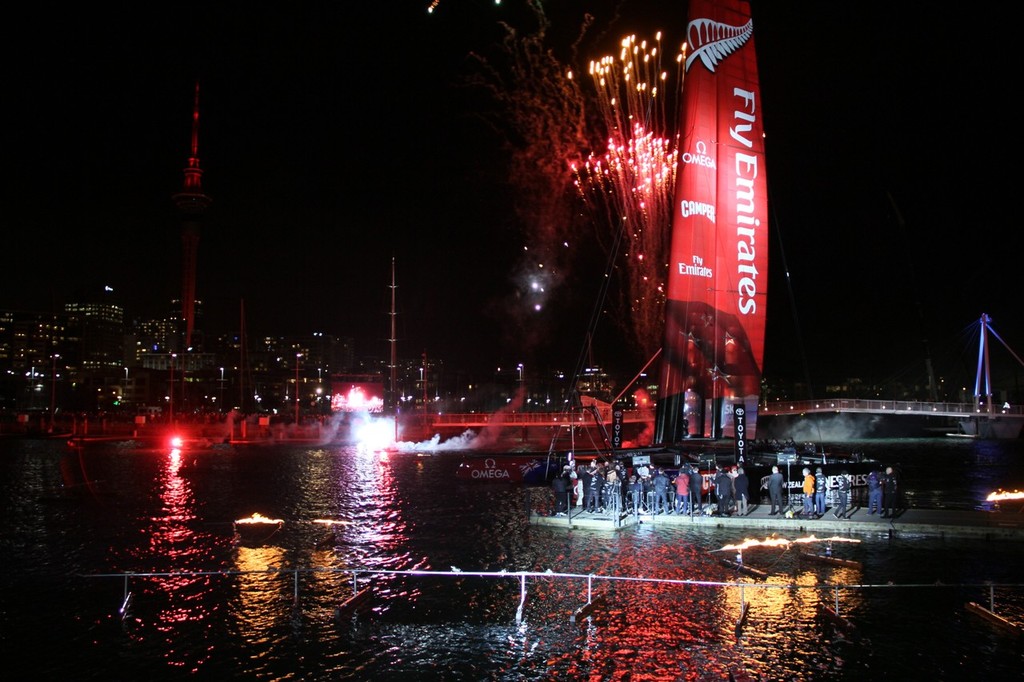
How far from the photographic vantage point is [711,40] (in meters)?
27.3

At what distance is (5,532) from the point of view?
71.4ft

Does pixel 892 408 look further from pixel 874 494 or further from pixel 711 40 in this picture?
pixel 874 494

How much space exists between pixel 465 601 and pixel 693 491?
33.4 feet

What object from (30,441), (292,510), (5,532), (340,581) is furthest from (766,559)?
(30,441)

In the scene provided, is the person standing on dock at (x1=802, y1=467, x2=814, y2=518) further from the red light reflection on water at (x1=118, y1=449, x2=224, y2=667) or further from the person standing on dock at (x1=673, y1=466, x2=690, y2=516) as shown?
the red light reflection on water at (x1=118, y1=449, x2=224, y2=667)

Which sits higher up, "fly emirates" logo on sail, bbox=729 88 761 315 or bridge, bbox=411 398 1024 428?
"fly emirates" logo on sail, bbox=729 88 761 315

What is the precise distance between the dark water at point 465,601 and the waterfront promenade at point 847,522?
0.58m

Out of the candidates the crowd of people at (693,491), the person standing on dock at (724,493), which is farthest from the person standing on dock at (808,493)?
the person standing on dock at (724,493)

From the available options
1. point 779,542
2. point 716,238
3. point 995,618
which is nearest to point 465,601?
point 779,542

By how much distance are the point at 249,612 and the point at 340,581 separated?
7.91 feet

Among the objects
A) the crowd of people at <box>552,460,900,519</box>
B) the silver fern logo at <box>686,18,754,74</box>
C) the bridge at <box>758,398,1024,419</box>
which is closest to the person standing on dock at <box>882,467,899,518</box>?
the crowd of people at <box>552,460,900,519</box>

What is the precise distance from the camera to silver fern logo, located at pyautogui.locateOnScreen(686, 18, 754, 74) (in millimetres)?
27031

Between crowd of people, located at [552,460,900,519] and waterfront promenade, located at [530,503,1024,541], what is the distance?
12.4 inches

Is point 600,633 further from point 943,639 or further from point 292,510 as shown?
point 292,510
